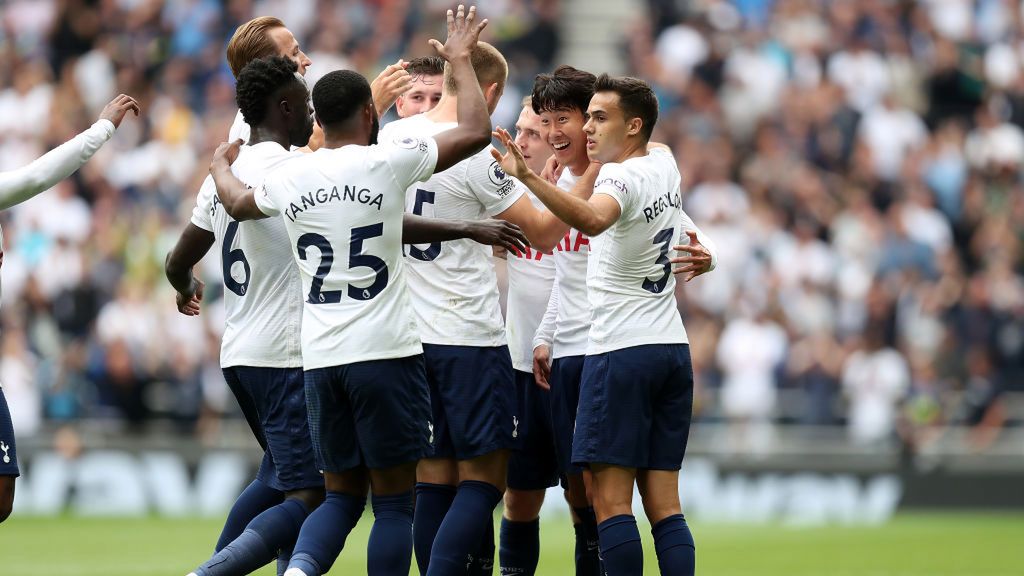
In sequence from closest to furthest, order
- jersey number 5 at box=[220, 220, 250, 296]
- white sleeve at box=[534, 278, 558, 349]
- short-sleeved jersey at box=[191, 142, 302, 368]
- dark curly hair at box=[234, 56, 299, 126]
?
dark curly hair at box=[234, 56, 299, 126]
short-sleeved jersey at box=[191, 142, 302, 368]
jersey number 5 at box=[220, 220, 250, 296]
white sleeve at box=[534, 278, 558, 349]

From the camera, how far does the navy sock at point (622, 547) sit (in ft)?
24.2

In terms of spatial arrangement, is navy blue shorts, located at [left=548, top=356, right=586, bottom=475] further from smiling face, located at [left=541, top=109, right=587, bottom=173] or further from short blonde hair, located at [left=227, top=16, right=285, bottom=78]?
short blonde hair, located at [left=227, top=16, right=285, bottom=78]

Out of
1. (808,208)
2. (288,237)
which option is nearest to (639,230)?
(288,237)

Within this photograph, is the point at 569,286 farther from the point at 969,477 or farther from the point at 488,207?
the point at 969,477

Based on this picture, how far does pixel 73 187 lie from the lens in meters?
20.4

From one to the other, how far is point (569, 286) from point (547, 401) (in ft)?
2.05

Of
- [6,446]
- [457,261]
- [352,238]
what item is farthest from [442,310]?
[6,446]

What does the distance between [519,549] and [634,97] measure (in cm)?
248

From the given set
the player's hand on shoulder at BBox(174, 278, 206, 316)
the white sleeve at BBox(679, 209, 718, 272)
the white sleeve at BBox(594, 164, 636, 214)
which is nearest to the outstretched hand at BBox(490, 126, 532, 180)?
the white sleeve at BBox(594, 164, 636, 214)

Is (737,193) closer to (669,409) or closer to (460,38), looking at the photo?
(669,409)

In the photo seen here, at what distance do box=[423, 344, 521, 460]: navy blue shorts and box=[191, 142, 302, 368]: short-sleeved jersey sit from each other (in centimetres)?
69

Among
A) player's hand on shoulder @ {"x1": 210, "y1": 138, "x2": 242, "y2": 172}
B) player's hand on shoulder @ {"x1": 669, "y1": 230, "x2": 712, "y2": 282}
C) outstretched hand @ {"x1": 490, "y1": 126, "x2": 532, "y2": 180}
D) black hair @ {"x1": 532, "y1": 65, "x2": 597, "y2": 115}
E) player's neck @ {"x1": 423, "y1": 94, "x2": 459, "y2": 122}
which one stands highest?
black hair @ {"x1": 532, "y1": 65, "x2": 597, "y2": 115}

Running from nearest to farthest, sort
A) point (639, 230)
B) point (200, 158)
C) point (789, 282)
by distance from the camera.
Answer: point (639, 230) → point (789, 282) → point (200, 158)

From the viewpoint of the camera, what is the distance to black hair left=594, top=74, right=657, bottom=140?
7.62 m
